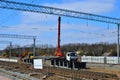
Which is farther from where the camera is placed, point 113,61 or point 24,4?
point 113,61

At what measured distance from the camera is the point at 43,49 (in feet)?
477

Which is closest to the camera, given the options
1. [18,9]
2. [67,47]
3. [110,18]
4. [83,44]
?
[18,9]

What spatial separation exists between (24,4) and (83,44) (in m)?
116

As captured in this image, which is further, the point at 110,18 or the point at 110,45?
the point at 110,45

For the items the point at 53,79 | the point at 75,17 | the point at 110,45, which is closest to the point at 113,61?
the point at 75,17

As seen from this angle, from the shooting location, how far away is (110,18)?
→ 61188 mm

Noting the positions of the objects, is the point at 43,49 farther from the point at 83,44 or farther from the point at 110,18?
the point at 110,18

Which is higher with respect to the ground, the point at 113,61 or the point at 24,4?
the point at 24,4

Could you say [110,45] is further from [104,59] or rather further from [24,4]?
[24,4]

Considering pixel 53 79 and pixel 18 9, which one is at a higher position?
pixel 18 9

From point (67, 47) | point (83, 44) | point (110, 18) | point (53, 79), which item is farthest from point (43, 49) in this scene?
point (53, 79)

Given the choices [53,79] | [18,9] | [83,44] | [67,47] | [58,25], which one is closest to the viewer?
[53,79]

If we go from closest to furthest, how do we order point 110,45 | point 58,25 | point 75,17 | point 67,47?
point 75,17 < point 58,25 < point 110,45 < point 67,47

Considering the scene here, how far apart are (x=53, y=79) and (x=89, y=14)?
120ft
